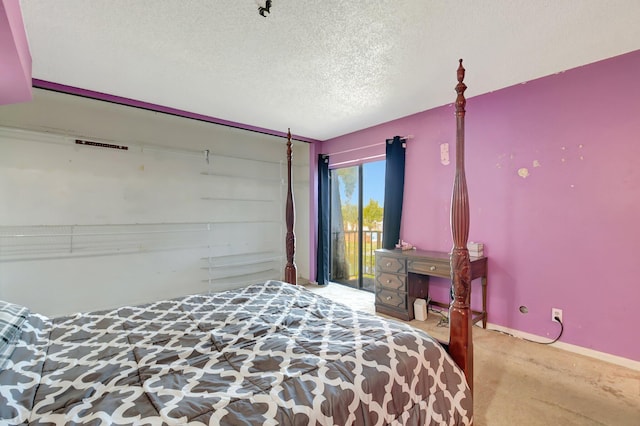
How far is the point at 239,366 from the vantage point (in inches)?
46.6

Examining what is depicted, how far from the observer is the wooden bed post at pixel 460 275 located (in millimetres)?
1496

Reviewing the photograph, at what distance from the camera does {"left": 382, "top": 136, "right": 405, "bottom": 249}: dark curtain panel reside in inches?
146

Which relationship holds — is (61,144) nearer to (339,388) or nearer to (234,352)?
(234,352)

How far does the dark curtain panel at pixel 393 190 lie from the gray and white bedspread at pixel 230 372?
2162 millimetres

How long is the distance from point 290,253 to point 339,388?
1729 millimetres

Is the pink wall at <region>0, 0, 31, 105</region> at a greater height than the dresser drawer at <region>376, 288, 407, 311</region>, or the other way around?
the pink wall at <region>0, 0, 31, 105</region>

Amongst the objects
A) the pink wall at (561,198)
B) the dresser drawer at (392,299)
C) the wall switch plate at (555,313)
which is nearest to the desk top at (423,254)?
the pink wall at (561,198)

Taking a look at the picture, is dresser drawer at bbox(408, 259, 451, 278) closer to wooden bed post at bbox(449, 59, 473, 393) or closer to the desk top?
the desk top

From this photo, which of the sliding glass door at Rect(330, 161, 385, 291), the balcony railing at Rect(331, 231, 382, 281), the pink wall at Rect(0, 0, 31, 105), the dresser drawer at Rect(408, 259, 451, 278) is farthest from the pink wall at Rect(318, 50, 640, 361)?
the pink wall at Rect(0, 0, 31, 105)

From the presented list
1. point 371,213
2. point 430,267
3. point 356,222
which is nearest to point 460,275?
point 430,267

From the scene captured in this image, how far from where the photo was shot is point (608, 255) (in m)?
2.33

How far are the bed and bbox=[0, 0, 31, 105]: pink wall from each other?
1.46 metres

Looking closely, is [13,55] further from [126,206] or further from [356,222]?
[356,222]

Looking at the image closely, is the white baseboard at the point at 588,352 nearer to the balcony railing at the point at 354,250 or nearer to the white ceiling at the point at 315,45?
the balcony railing at the point at 354,250
